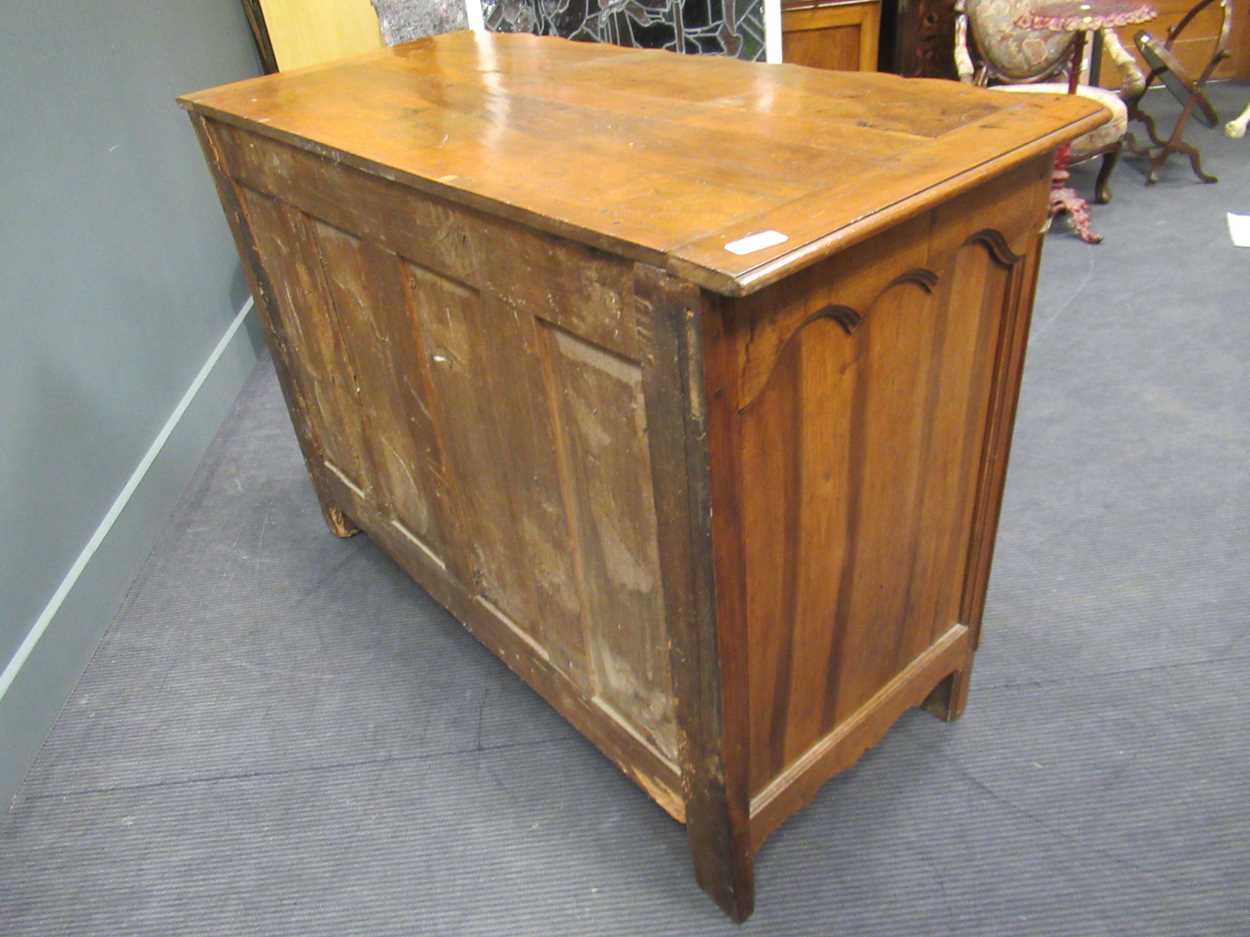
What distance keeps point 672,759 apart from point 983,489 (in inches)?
22.2

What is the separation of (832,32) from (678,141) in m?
2.80

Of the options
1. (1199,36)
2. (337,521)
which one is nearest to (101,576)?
(337,521)

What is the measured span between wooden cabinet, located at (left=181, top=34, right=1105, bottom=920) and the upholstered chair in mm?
2244

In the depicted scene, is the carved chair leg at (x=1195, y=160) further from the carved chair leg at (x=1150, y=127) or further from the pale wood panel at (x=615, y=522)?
the pale wood panel at (x=615, y=522)

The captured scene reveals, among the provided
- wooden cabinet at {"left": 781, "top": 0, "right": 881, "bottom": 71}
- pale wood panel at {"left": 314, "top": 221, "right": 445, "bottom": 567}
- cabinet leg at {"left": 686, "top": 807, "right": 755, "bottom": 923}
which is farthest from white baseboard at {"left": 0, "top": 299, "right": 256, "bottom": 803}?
wooden cabinet at {"left": 781, "top": 0, "right": 881, "bottom": 71}

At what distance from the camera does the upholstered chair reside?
10.4 ft

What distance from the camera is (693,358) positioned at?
81 cm

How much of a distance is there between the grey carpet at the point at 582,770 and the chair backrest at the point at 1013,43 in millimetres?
1714

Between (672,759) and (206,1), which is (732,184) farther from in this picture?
(206,1)

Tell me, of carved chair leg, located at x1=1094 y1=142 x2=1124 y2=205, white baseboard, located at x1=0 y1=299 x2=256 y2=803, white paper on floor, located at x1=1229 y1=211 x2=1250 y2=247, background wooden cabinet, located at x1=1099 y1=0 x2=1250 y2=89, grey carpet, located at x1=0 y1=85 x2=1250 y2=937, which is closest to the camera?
grey carpet, located at x1=0 y1=85 x2=1250 y2=937

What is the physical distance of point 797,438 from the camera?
948mm

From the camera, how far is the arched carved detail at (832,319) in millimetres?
849

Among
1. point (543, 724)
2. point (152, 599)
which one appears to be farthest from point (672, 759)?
point (152, 599)

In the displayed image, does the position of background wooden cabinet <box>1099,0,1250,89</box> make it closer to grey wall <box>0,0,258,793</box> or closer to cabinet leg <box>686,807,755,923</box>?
grey wall <box>0,0,258,793</box>
